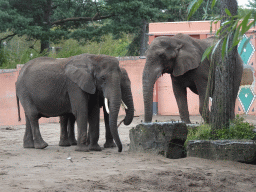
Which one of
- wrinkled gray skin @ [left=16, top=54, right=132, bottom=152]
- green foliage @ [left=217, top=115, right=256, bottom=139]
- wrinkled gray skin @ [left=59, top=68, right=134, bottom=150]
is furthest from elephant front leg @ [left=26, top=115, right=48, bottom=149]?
green foliage @ [left=217, top=115, right=256, bottom=139]

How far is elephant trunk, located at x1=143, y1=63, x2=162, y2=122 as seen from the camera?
26.6 ft

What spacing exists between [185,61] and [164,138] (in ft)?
8.05

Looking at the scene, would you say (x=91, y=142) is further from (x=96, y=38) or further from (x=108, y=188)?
(x=96, y=38)

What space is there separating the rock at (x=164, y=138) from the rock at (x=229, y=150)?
0.55 metres

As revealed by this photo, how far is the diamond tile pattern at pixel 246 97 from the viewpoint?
14.9 metres

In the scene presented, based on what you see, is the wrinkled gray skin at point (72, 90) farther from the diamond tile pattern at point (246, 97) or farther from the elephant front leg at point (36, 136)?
the diamond tile pattern at point (246, 97)

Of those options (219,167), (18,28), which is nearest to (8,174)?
(219,167)

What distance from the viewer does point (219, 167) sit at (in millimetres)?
5957

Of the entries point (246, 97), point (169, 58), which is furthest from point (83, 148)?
point (246, 97)

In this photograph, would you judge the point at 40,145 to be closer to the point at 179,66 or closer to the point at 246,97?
the point at 179,66

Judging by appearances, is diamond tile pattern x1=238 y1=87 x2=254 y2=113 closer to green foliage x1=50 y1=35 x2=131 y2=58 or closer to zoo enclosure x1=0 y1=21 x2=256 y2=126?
zoo enclosure x1=0 y1=21 x2=256 y2=126

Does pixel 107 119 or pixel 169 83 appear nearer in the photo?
pixel 107 119

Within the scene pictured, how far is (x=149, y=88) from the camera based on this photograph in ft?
27.5

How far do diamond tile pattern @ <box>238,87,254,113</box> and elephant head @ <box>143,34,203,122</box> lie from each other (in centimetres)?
634
